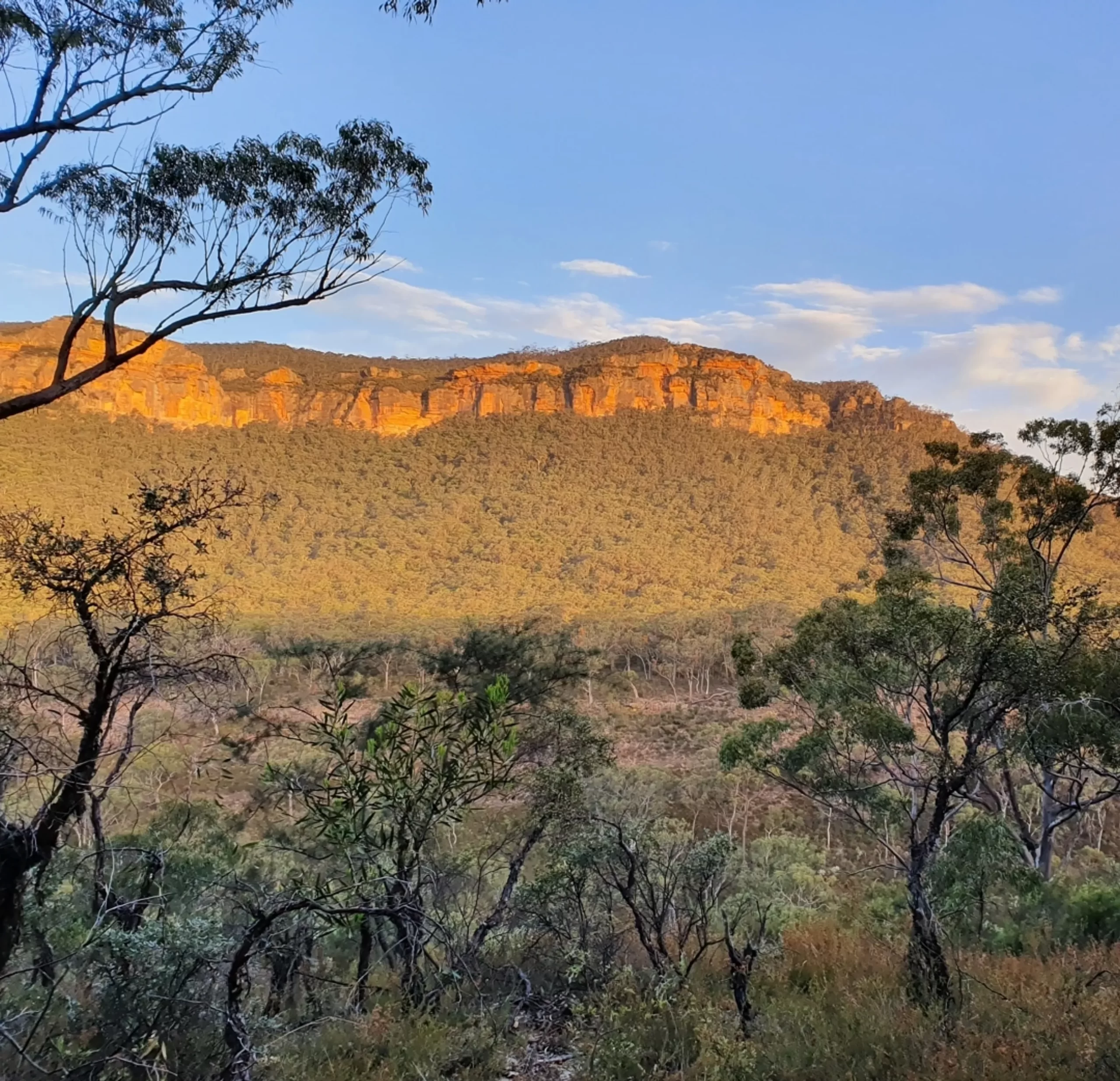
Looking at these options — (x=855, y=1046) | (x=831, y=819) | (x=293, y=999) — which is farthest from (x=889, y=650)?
(x=831, y=819)

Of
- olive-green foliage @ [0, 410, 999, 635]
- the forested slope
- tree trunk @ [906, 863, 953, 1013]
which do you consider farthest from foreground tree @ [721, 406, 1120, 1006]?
olive-green foliage @ [0, 410, 999, 635]

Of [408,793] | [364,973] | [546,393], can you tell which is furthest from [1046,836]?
[546,393]

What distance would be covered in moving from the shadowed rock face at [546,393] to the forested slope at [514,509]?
6.53ft

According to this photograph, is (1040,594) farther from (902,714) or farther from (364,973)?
(364,973)

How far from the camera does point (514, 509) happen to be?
6084 centimetres

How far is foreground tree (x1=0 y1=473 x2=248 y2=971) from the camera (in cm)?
339

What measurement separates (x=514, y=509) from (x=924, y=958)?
57.6 m

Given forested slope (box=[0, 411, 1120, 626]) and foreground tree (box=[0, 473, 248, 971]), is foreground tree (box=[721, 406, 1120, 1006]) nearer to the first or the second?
foreground tree (box=[0, 473, 248, 971])

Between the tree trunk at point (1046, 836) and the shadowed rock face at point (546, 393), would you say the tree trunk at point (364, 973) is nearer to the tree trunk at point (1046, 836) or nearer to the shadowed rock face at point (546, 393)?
the tree trunk at point (1046, 836)

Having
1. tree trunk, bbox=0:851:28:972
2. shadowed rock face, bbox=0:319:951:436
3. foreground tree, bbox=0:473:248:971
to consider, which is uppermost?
shadowed rock face, bbox=0:319:951:436

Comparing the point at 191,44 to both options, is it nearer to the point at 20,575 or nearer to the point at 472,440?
the point at 20,575

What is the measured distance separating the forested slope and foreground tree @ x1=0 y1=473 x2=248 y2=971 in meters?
34.8

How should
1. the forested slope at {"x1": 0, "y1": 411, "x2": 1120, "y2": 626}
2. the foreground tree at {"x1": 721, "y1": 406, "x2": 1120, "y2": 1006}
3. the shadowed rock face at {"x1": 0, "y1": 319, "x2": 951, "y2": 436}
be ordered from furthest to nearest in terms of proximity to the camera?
the shadowed rock face at {"x1": 0, "y1": 319, "x2": 951, "y2": 436}, the forested slope at {"x1": 0, "y1": 411, "x2": 1120, "y2": 626}, the foreground tree at {"x1": 721, "y1": 406, "x2": 1120, "y2": 1006}

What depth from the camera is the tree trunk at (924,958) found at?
353cm
